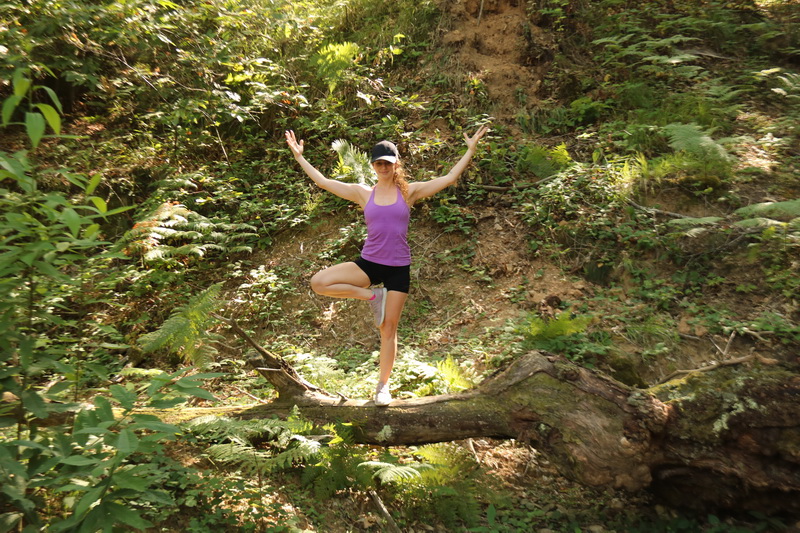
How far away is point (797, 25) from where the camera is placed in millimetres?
9414

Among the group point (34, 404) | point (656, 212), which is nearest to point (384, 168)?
point (34, 404)

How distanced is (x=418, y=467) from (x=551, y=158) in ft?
18.7

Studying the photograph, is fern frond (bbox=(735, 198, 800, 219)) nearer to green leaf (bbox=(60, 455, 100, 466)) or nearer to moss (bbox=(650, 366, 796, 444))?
moss (bbox=(650, 366, 796, 444))

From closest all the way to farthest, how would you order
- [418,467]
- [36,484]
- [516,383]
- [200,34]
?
[36,484] < [418,467] < [516,383] < [200,34]

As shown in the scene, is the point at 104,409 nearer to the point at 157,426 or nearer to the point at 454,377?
the point at 157,426

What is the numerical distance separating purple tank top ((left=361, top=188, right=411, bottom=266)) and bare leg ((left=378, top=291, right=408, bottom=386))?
310mm

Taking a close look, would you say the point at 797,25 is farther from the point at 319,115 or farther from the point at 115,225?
the point at 115,225

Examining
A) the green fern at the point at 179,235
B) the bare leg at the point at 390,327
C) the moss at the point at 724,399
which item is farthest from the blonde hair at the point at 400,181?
the green fern at the point at 179,235

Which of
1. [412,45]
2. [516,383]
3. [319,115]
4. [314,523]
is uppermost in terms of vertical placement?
[412,45]

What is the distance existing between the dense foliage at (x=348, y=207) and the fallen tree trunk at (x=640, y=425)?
32 cm

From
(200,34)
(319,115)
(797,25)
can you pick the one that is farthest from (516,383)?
(797,25)

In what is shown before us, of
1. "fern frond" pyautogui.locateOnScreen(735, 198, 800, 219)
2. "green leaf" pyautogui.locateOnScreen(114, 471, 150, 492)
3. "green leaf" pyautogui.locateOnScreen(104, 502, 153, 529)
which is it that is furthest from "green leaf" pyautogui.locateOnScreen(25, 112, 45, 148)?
"fern frond" pyautogui.locateOnScreen(735, 198, 800, 219)

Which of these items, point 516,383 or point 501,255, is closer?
point 516,383

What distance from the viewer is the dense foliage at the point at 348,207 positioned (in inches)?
158
